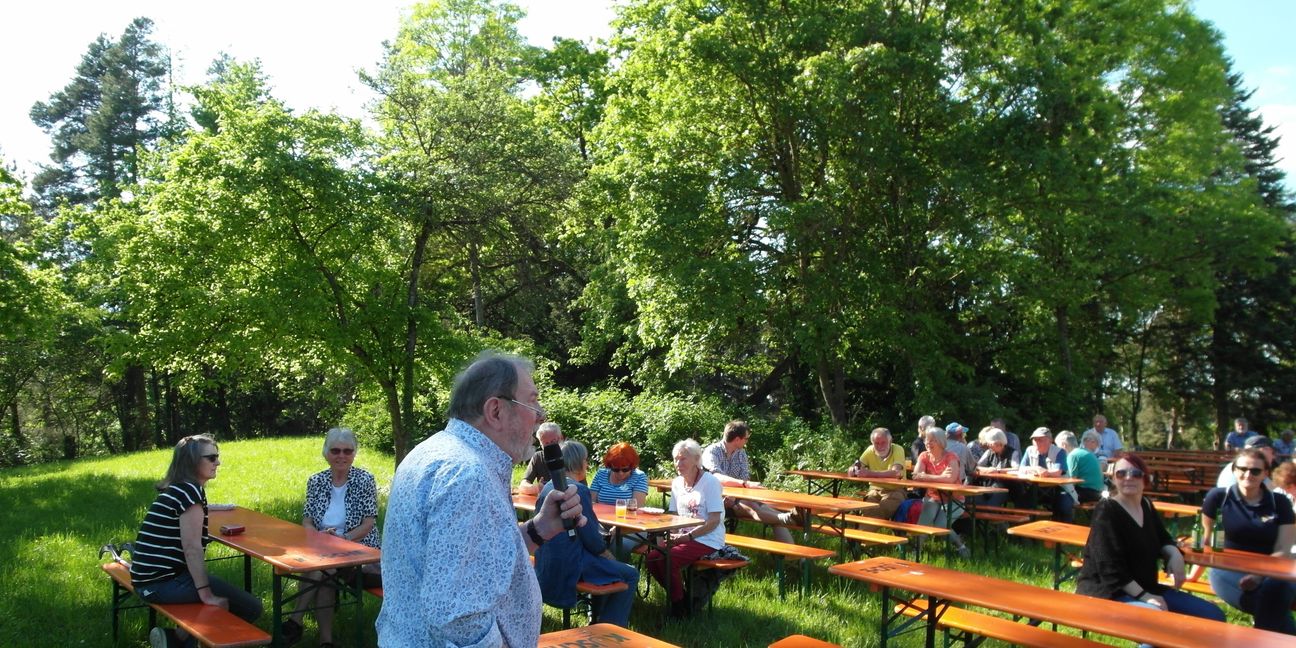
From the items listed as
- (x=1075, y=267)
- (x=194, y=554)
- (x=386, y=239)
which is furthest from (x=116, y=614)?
(x=1075, y=267)

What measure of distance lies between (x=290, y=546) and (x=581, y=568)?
190cm

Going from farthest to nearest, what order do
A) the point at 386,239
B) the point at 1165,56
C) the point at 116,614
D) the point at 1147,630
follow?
1. the point at 1165,56
2. the point at 386,239
3. the point at 116,614
4. the point at 1147,630

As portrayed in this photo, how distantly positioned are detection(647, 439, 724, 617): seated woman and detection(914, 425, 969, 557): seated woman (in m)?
3.76

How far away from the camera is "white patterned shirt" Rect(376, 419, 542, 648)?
1996 mm

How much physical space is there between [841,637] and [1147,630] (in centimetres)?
247

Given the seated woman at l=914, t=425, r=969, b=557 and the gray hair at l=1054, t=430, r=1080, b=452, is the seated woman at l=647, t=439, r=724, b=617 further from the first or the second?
the gray hair at l=1054, t=430, r=1080, b=452

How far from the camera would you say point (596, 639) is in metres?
4.11

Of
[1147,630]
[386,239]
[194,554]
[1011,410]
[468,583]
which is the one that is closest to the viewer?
[468,583]

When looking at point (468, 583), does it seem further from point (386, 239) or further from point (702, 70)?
point (702, 70)

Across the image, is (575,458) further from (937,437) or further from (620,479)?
(937,437)

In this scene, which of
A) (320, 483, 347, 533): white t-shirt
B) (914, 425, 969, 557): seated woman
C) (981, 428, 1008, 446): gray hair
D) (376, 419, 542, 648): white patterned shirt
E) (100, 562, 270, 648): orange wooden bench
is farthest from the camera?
(981, 428, 1008, 446): gray hair

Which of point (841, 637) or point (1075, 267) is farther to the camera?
point (1075, 267)

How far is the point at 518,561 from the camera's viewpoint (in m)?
2.13

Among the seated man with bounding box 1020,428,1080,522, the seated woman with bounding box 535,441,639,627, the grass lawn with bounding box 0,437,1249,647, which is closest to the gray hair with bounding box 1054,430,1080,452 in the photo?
the seated man with bounding box 1020,428,1080,522
